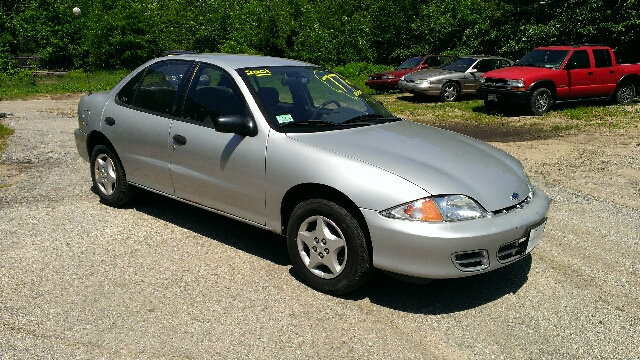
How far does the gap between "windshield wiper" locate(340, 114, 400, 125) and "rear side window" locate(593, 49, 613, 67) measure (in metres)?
12.5

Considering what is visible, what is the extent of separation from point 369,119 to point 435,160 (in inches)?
38.3

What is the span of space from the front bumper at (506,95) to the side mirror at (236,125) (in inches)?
447

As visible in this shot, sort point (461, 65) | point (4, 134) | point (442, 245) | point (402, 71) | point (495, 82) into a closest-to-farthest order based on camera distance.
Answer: point (442, 245) < point (4, 134) < point (495, 82) < point (461, 65) < point (402, 71)

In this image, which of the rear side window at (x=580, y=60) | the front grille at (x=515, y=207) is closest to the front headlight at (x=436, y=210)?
the front grille at (x=515, y=207)

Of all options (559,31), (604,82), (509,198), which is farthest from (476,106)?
(509,198)

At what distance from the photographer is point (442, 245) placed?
3770mm

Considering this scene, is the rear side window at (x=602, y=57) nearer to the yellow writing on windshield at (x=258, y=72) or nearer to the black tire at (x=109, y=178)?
the yellow writing on windshield at (x=258, y=72)

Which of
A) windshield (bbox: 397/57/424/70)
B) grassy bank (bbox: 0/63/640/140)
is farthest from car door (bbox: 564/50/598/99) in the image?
windshield (bbox: 397/57/424/70)

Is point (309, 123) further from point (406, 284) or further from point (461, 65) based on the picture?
point (461, 65)

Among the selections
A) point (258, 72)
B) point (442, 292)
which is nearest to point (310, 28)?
point (258, 72)

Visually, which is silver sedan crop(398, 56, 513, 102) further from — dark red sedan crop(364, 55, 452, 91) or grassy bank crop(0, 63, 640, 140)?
dark red sedan crop(364, 55, 452, 91)

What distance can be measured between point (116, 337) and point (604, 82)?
15403 millimetres

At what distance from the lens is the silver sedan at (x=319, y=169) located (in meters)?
3.88

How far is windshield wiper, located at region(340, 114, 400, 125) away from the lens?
491 centimetres
